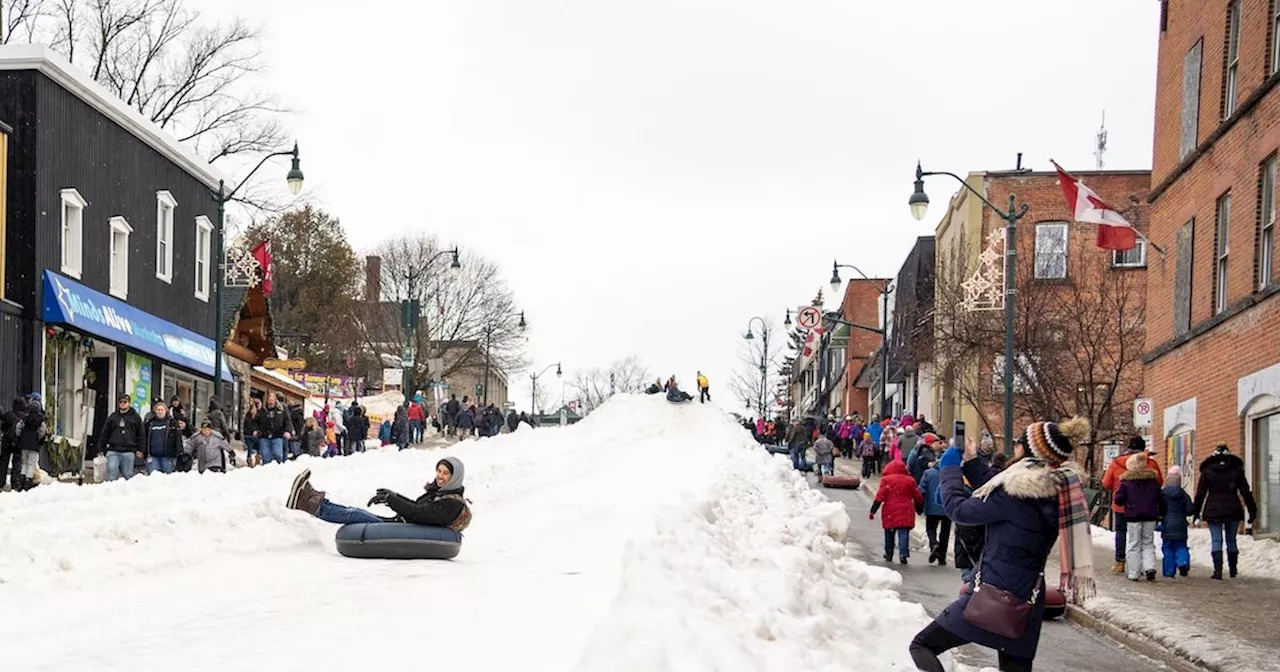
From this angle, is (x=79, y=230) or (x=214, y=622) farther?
(x=79, y=230)

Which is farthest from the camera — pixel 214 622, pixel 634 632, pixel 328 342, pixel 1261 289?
pixel 328 342

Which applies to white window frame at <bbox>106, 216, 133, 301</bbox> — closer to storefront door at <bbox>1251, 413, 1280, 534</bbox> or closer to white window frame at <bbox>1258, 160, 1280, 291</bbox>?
white window frame at <bbox>1258, 160, 1280, 291</bbox>

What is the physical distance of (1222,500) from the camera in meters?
17.5

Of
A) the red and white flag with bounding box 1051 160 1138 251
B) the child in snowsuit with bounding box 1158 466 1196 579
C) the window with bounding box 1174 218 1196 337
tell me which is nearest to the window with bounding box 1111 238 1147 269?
the window with bounding box 1174 218 1196 337

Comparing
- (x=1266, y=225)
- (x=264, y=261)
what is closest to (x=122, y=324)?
(x=264, y=261)

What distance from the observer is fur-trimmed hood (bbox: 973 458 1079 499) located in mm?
7438

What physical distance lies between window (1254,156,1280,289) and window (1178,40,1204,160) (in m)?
3.57

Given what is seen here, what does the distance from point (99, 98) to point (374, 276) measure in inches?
2026

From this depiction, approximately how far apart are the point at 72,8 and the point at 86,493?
3933 cm

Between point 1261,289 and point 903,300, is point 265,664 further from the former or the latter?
point 903,300

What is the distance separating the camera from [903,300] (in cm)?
6238

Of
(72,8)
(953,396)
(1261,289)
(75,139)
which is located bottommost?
(953,396)

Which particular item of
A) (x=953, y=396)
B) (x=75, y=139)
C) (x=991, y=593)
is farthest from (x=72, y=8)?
(x=991, y=593)

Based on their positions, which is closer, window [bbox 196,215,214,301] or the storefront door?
the storefront door
